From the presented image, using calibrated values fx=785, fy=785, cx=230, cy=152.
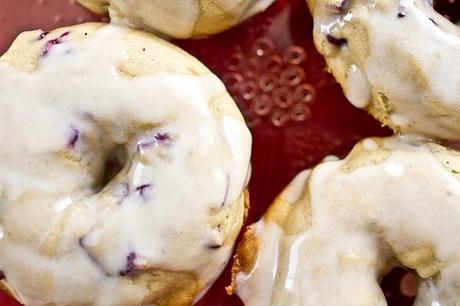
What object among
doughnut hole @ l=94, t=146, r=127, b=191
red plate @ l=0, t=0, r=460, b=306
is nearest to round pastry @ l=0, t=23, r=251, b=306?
doughnut hole @ l=94, t=146, r=127, b=191

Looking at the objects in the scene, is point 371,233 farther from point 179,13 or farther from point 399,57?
point 179,13

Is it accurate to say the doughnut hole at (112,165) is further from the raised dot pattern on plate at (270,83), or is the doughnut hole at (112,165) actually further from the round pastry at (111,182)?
the raised dot pattern on plate at (270,83)

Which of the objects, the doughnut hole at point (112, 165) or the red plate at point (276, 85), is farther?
the red plate at point (276, 85)

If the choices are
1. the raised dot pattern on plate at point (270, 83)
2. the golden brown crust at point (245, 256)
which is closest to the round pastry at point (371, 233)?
the golden brown crust at point (245, 256)

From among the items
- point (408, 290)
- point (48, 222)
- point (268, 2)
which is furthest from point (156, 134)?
point (408, 290)

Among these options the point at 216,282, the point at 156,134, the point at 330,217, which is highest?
the point at 156,134

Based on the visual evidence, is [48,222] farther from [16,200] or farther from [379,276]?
[379,276]
